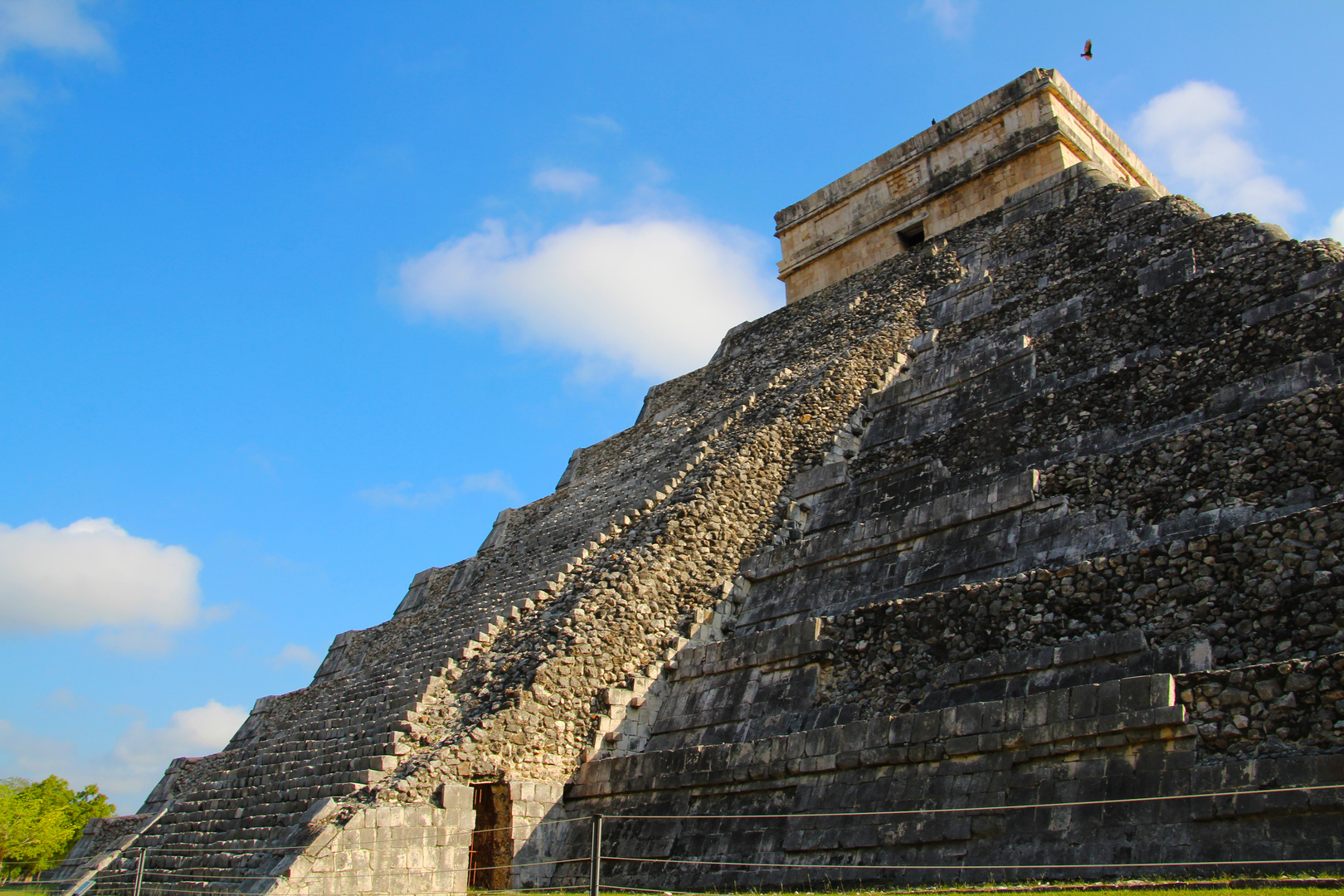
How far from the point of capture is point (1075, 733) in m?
5.89

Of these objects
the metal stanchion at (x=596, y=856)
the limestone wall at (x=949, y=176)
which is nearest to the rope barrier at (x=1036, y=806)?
the metal stanchion at (x=596, y=856)

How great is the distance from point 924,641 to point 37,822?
22992mm

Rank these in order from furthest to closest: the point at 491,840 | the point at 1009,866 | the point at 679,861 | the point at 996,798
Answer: the point at 491,840 → the point at 679,861 → the point at 996,798 → the point at 1009,866

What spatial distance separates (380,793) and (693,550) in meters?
4.22

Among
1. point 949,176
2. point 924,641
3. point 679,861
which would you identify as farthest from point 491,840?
point 949,176

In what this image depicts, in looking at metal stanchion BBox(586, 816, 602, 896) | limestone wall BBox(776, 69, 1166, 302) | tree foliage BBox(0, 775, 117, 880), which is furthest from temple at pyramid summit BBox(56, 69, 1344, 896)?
tree foliage BBox(0, 775, 117, 880)

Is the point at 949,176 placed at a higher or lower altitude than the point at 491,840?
higher

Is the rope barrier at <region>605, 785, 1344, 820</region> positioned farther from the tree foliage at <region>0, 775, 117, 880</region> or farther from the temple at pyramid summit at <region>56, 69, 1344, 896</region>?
the tree foliage at <region>0, 775, 117, 880</region>

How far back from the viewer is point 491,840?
337 inches

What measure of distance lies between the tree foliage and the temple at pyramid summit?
871 cm

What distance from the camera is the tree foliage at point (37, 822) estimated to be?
20.8 m

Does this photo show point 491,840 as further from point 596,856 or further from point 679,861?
point 596,856

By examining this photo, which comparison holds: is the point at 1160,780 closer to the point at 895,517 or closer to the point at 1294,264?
the point at 895,517

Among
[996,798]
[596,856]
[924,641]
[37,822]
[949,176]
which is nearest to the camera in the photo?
[596,856]
